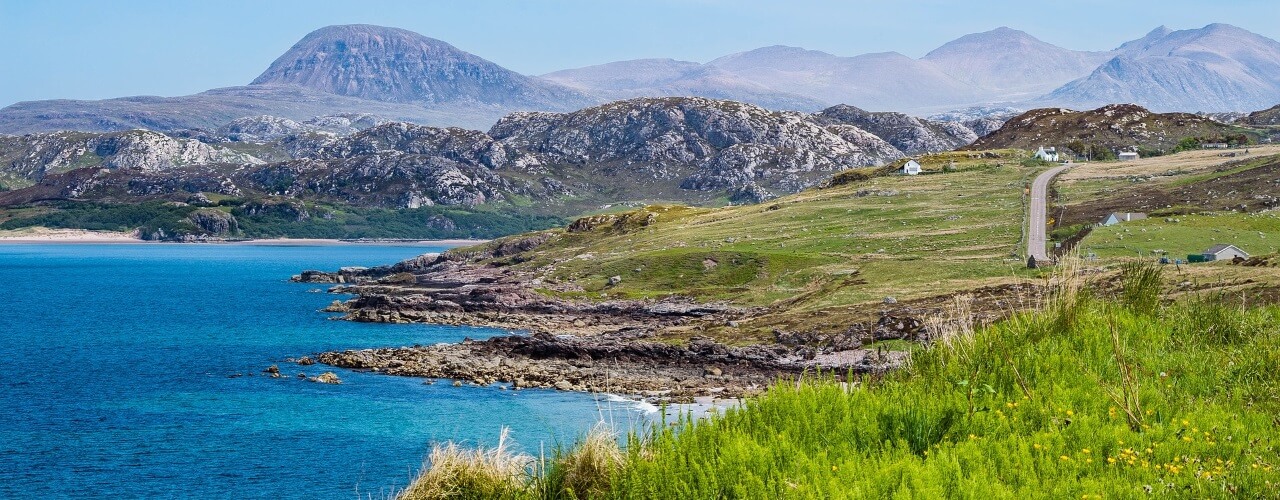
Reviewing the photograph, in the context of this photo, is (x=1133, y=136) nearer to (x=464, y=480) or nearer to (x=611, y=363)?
(x=611, y=363)

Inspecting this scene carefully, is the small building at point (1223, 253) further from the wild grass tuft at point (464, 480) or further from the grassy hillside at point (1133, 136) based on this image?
the grassy hillside at point (1133, 136)

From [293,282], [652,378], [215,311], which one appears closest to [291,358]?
[652,378]

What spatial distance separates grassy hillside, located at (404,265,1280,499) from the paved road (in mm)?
59369

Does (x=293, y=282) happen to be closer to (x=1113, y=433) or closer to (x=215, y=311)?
(x=215, y=311)

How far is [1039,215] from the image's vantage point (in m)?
99.2

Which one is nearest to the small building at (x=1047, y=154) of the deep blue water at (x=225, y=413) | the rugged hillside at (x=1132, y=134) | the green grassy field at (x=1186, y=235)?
the rugged hillside at (x=1132, y=134)

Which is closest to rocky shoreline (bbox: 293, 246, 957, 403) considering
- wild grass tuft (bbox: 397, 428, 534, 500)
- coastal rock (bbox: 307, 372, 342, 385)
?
coastal rock (bbox: 307, 372, 342, 385)

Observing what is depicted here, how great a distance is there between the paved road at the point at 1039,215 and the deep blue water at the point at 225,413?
130 ft

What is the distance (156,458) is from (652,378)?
82.7ft

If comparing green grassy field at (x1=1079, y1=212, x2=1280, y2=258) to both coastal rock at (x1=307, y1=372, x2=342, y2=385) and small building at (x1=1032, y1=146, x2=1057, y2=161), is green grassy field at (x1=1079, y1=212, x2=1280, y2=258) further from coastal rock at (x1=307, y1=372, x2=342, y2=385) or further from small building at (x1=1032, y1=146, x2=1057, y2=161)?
small building at (x1=1032, y1=146, x2=1057, y2=161)

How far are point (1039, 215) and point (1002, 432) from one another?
95124 millimetres

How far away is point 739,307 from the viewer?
8550 centimetres

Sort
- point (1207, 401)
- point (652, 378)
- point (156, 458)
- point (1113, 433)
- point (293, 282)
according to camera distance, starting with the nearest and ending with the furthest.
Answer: point (1113, 433) → point (1207, 401) → point (156, 458) → point (652, 378) → point (293, 282)

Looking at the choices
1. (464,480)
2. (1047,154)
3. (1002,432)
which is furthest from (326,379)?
(1047,154)
